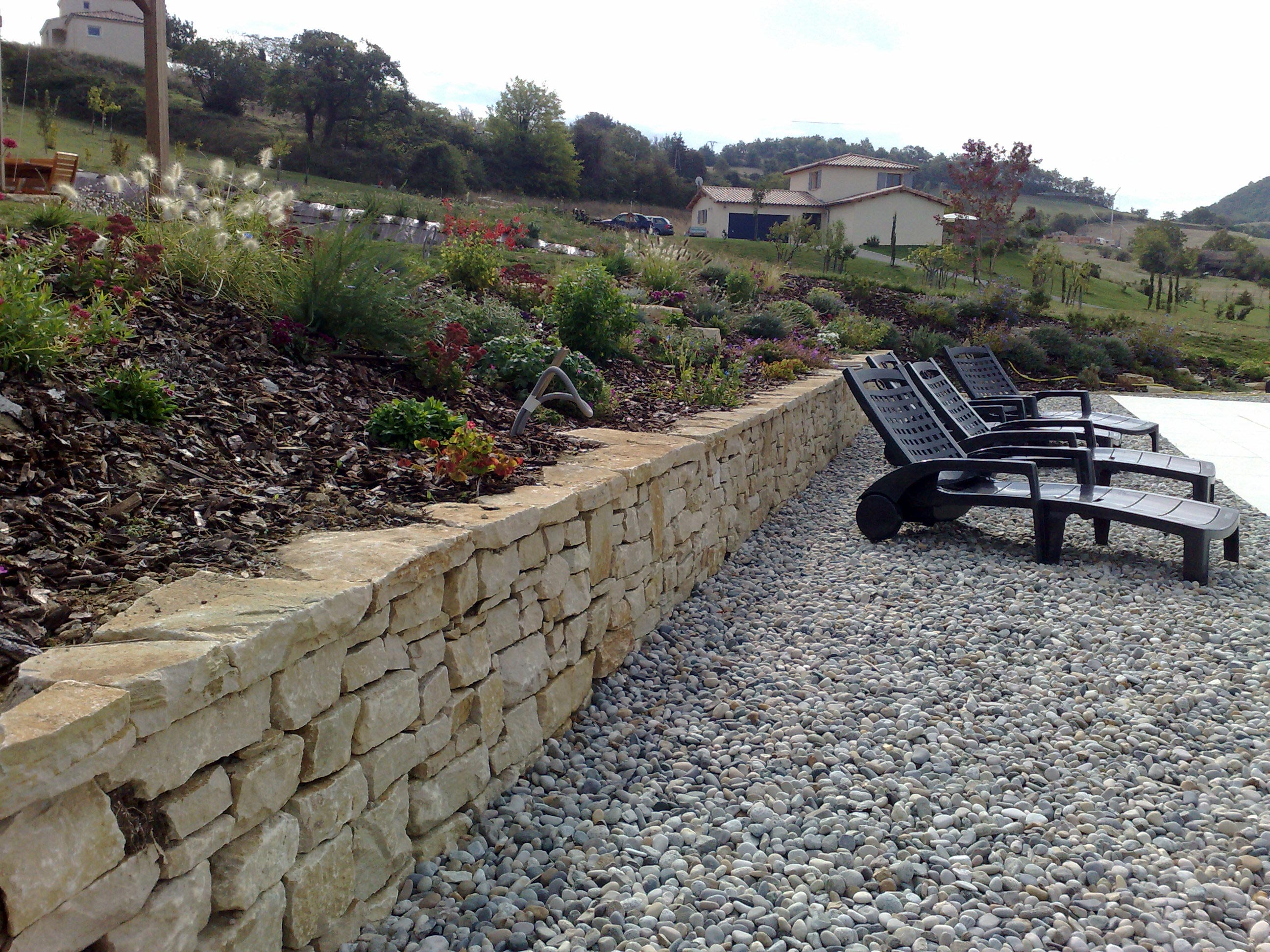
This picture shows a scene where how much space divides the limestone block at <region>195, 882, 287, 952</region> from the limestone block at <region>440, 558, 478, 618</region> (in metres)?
0.86

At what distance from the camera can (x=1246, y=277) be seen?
1521 inches

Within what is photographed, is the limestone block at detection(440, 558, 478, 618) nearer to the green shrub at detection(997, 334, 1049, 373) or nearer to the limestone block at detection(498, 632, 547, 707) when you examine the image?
the limestone block at detection(498, 632, 547, 707)

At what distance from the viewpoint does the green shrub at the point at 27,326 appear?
9.12 ft

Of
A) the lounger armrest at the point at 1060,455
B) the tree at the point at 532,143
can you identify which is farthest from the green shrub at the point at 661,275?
the tree at the point at 532,143

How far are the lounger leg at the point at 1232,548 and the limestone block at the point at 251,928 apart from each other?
515cm

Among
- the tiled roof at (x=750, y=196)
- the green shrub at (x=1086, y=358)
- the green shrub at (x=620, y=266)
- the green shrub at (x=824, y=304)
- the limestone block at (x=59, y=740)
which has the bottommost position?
the limestone block at (x=59, y=740)

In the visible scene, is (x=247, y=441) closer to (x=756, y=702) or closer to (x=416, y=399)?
(x=416, y=399)

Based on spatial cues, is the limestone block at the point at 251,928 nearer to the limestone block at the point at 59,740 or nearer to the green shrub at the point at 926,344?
the limestone block at the point at 59,740

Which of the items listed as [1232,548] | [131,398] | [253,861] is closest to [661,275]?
[1232,548]

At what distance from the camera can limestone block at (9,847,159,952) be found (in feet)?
4.40

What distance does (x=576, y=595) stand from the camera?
3344 mm

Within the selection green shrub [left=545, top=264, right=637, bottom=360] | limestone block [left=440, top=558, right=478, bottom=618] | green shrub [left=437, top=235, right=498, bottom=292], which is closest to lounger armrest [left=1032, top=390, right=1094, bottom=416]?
green shrub [left=545, top=264, right=637, bottom=360]

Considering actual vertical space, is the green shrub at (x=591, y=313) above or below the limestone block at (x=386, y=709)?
above

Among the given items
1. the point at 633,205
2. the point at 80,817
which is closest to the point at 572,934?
the point at 80,817
